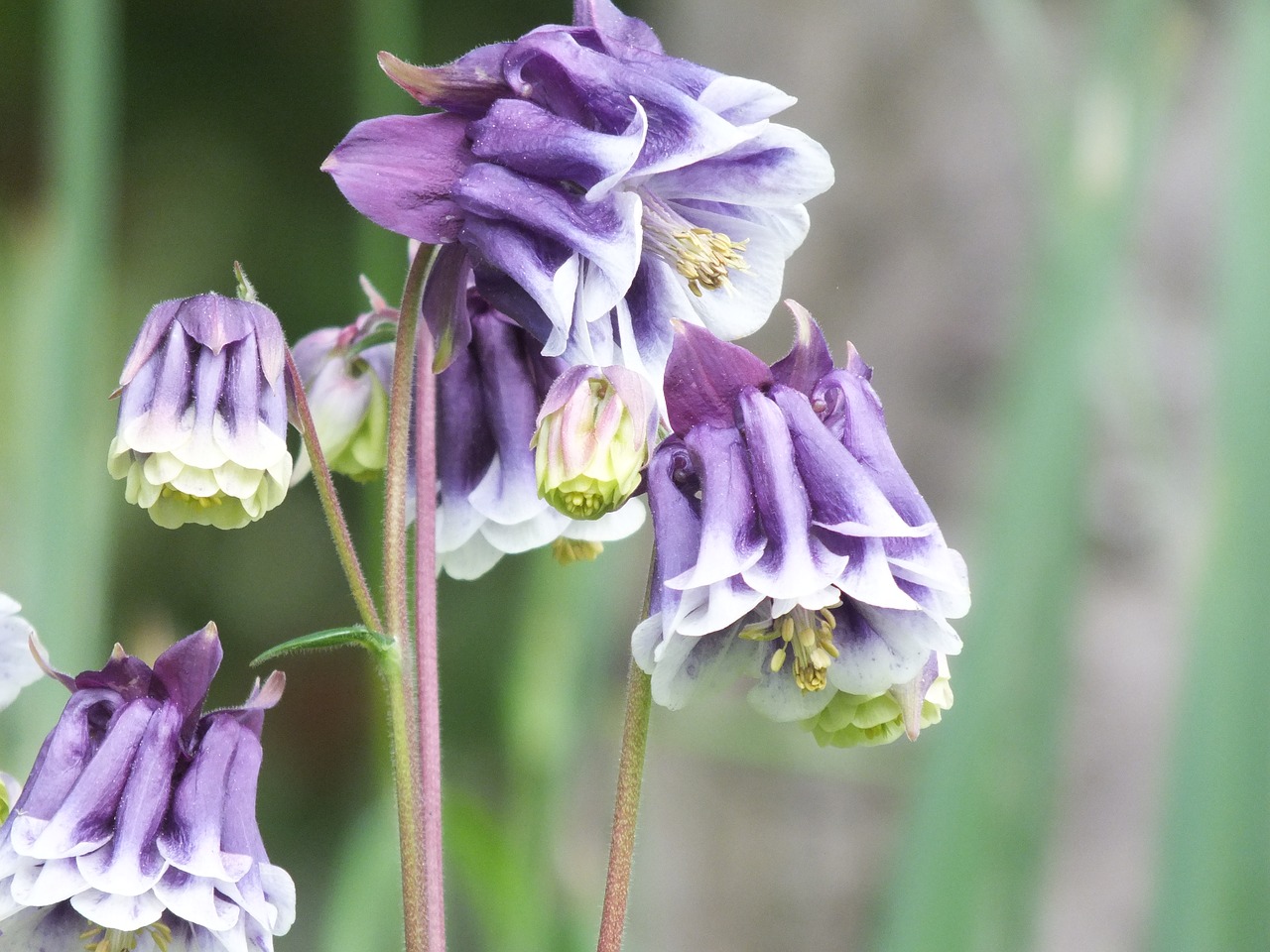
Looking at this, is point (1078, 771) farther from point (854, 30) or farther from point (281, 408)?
point (281, 408)

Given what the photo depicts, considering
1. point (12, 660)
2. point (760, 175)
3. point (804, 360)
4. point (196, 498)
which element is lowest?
point (12, 660)

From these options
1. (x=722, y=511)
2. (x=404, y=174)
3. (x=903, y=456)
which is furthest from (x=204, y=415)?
(x=903, y=456)

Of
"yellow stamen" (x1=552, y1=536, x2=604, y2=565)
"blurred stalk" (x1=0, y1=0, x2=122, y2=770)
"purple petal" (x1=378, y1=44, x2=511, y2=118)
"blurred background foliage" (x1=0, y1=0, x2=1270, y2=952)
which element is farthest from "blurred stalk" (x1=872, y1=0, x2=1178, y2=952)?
"blurred stalk" (x1=0, y1=0, x2=122, y2=770)

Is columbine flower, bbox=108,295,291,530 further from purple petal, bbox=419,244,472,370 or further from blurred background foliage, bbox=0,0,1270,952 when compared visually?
blurred background foliage, bbox=0,0,1270,952

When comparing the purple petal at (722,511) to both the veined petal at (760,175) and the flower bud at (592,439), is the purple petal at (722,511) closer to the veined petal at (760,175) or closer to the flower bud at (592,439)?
the flower bud at (592,439)

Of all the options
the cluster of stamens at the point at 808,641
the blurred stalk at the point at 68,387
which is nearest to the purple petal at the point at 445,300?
the cluster of stamens at the point at 808,641

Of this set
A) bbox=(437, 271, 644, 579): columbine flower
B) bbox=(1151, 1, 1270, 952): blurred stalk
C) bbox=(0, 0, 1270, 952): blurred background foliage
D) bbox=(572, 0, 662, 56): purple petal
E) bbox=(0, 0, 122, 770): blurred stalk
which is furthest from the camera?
bbox=(0, 0, 122, 770): blurred stalk

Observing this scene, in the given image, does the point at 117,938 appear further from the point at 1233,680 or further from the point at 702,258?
the point at 1233,680
